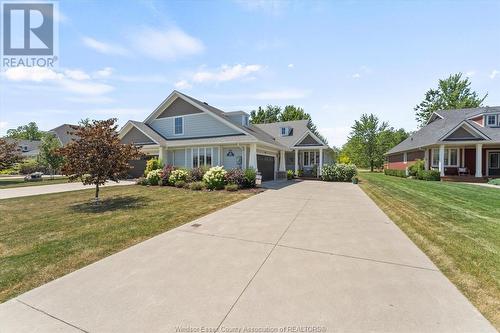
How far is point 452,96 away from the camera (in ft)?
156

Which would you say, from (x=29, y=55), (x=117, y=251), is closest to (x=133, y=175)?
(x=29, y=55)

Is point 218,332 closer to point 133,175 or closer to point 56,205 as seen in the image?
point 56,205

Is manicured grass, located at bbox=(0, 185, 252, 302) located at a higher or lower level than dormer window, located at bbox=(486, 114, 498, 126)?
lower

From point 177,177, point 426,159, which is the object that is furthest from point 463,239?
point 426,159

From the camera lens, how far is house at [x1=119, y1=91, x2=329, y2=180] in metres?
19.1

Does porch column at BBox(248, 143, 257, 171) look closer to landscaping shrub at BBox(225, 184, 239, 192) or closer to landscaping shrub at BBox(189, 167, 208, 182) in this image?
landscaping shrub at BBox(189, 167, 208, 182)

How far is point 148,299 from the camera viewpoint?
3.32 metres

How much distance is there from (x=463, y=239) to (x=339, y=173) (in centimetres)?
1691

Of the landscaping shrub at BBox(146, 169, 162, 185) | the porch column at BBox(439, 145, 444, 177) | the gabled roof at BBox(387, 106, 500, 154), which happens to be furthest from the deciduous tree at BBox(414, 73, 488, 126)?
the landscaping shrub at BBox(146, 169, 162, 185)

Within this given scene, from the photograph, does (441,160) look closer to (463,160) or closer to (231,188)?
(463,160)

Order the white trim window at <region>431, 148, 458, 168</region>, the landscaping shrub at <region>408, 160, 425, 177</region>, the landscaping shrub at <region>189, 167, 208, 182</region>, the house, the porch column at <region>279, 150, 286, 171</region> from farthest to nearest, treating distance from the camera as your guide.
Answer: the porch column at <region>279, 150, 286, 171</region>, the landscaping shrub at <region>408, 160, 425, 177</region>, the white trim window at <region>431, 148, 458, 168</region>, the house, the landscaping shrub at <region>189, 167, 208, 182</region>

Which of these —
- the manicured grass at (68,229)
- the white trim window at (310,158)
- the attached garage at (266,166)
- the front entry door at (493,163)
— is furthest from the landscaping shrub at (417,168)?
the manicured grass at (68,229)

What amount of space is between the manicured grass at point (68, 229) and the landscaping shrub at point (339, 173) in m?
13.3

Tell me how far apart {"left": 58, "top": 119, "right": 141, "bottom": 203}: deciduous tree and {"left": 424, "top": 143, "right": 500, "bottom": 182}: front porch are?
25920 millimetres
